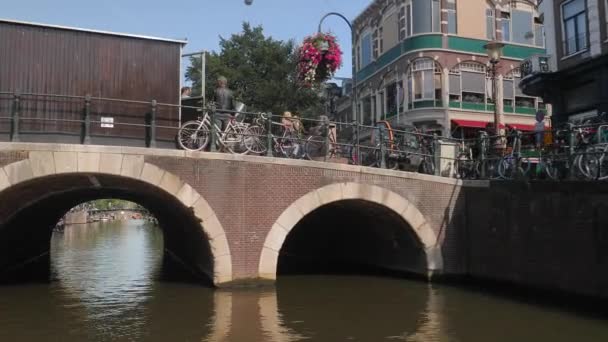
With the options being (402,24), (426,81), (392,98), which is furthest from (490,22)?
(392,98)

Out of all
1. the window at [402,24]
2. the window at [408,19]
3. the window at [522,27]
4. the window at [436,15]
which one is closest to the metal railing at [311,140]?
the window at [436,15]

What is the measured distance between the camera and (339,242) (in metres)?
17.3

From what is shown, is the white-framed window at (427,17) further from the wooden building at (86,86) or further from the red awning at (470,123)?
the wooden building at (86,86)

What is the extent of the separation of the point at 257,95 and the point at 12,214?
50.0ft

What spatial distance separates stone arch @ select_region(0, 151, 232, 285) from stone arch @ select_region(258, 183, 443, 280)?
35.9 inches

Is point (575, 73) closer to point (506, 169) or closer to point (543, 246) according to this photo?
point (506, 169)

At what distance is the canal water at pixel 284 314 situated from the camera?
815 centimetres

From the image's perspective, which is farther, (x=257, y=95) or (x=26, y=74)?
(x=257, y=95)

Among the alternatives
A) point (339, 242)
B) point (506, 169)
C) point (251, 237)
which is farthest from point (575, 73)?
point (251, 237)

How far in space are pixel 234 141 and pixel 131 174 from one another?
7.80 ft

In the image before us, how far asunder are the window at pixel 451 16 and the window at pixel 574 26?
616 cm

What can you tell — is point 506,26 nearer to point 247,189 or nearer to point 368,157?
point 368,157

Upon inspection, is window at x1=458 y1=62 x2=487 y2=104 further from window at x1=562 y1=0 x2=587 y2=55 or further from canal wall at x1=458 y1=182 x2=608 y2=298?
canal wall at x1=458 y1=182 x2=608 y2=298

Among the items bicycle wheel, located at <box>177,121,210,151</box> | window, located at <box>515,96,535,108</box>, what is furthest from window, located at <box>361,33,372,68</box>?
bicycle wheel, located at <box>177,121,210,151</box>
